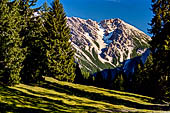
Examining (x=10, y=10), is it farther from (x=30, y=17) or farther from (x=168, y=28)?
(x=168, y=28)

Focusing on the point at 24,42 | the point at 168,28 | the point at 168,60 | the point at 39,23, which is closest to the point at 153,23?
the point at 168,28

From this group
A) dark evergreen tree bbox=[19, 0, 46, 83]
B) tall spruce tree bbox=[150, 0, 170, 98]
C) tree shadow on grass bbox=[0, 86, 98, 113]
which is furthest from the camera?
dark evergreen tree bbox=[19, 0, 46, 83]

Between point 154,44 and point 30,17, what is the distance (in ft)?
62.5

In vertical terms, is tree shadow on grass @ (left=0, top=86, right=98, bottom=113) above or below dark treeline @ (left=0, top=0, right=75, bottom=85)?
below

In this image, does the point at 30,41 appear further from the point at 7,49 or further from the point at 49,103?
the point at 49,103

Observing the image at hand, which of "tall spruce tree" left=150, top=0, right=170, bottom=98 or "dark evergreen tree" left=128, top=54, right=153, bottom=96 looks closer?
"tall spruce tree" left=150, top=0, right=170, bottom=98

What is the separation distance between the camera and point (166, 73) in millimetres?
22500

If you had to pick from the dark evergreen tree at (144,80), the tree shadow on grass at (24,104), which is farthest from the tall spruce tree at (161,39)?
the dark evergreen tree at (144,80)

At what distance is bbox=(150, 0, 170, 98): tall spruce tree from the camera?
22266 millimetres

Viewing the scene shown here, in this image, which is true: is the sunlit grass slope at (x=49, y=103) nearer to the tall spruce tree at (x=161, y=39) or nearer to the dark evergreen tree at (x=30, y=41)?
the dark evergreen tree at (x=30, y=41)

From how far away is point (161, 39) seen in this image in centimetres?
2314

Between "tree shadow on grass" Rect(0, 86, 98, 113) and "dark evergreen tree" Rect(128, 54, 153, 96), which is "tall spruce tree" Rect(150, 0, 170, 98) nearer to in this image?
"tree shadow on grass" Rect(0, 86, 98, 113)

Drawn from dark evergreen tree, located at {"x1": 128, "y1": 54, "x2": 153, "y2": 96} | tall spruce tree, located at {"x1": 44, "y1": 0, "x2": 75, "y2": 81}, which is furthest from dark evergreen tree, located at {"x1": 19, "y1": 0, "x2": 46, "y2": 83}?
dark evergreen tree, located at {"x1": 128, "y1": 54, "x2": 153, "y2": 96}

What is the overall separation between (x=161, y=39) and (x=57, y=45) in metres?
19.5
